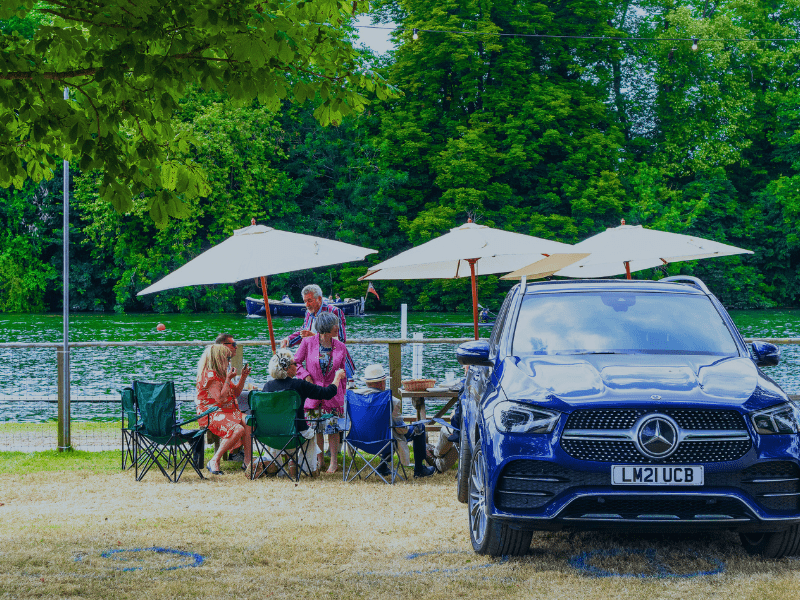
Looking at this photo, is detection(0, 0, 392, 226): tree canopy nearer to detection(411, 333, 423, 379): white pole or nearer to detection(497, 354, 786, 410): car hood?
detection(497, 354, 786, 410): car hood

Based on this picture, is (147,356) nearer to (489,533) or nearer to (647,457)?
(489,533)

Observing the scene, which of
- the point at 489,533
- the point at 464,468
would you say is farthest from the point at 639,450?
the point at 464,468

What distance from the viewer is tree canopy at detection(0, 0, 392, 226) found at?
17.4ft

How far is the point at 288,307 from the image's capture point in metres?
48.8

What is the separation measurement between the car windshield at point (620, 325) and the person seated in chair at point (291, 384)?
3.73m


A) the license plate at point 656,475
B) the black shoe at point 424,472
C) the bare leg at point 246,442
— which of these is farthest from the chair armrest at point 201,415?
the license plate at point 656,475

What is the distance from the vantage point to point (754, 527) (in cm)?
504

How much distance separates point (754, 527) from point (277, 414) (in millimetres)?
5279

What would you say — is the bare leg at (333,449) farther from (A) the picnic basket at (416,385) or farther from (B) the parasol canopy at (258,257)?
(B) the parasol canopy at (258,257)

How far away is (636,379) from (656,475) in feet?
1.88

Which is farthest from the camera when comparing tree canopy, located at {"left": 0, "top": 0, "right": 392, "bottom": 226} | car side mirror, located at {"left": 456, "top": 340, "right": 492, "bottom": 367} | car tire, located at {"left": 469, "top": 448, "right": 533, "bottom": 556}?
car side mirror, located at {"left": 456, "top": 340, "right": 492, "bottom": 367}

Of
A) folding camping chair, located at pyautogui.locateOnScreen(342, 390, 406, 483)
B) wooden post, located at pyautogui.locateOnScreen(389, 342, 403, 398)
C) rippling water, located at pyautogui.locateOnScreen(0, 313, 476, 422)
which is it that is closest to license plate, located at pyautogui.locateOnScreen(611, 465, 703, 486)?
folding camping chair, located at pyautogui.locateOnScreen(342, 390, 406, 483)

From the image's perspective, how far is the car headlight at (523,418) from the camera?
5.12 meters

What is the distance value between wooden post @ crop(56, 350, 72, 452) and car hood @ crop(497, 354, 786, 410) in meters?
7.02
